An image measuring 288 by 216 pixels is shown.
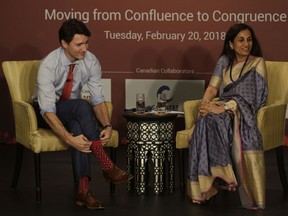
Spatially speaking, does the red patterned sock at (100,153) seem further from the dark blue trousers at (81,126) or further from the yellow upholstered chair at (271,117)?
the yellow upholstered chair at (271,117)

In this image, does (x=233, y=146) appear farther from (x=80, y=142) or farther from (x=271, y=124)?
(x=80, y=142)

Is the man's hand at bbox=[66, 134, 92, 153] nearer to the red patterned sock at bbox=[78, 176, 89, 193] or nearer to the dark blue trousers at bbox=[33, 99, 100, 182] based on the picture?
the dark blue trousers at bbox=[33, 99, 100, 182]

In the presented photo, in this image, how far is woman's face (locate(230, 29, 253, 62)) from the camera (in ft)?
19.0

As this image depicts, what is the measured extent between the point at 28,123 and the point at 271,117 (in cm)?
168

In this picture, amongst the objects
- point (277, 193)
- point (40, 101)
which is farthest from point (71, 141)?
point (277, 193)

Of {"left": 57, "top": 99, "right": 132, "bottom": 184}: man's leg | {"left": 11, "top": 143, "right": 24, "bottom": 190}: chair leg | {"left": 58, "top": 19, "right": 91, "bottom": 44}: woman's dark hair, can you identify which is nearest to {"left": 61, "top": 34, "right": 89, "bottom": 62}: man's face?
{"left": 58, "top": 19, "right": 91, "bottom": 44}: woman's dark hair

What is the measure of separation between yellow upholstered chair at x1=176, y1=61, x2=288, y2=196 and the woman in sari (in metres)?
0.10

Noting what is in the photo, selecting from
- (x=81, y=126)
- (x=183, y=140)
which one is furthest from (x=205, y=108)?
(x=81, y=126)

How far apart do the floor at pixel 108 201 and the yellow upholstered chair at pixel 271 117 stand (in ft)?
0.81

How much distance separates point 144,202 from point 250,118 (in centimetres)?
91

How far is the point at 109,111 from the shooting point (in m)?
6.04

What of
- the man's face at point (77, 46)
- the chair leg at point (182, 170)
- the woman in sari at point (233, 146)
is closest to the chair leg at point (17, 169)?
the man's face at point (77, 46)

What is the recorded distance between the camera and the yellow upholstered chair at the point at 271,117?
18.9 feet

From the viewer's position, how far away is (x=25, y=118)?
5.85m
